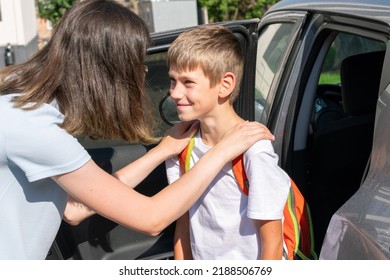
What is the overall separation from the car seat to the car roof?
1.42 ft

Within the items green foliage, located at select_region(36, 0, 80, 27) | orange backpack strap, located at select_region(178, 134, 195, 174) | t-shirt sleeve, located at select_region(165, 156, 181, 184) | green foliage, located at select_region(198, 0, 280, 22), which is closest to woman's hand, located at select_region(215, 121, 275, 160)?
orange backpack strap, located at select_region(178, 134, 195, 174)

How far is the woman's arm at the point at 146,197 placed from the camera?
7.05 ft

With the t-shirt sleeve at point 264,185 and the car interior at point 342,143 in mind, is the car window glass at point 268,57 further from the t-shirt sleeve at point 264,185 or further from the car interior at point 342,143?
the t-shirt sleeve at point 264,185

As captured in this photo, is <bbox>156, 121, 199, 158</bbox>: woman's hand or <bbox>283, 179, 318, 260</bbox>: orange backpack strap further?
<bbox>156, 121, 199, 158</bbox>: woman's hand

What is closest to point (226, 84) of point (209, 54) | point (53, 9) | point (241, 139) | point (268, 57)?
point (209, 54)

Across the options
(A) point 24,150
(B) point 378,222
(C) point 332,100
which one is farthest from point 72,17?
(C) point 332,100

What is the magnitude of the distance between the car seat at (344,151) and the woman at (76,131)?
3.25ft

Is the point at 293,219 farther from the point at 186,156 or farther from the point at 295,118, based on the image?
the point at 295,118

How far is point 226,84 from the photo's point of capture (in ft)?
8.15

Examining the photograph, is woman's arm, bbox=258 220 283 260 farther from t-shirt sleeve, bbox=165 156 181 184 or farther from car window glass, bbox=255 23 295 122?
car window glass, bbox=255 23 295 122

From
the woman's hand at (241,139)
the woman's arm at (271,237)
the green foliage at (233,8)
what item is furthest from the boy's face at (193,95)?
the green foliage at (233,8)

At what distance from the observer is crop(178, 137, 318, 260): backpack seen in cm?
239

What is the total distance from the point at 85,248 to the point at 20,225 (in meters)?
0.83

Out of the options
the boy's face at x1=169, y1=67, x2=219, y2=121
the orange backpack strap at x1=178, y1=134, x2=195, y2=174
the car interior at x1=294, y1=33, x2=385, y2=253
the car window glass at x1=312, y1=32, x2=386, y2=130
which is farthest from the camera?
the car window glass at x1=312, y1=32, x2=386, y2=130
